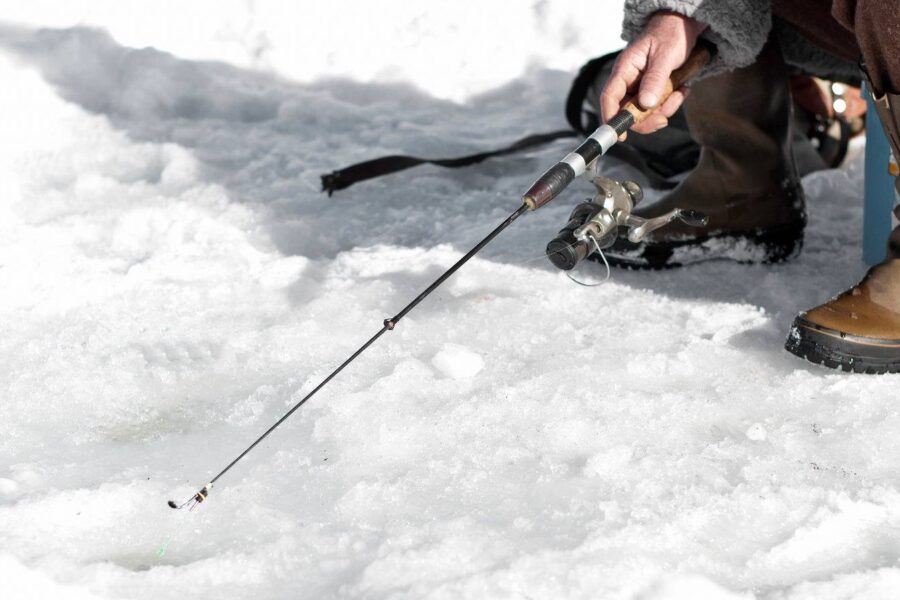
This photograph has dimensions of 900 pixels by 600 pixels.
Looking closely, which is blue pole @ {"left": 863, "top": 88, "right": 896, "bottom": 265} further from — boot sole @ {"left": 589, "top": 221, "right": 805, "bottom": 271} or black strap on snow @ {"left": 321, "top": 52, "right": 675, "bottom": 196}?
black strap on snow @ {"left": 321, "top": 52, "right": 675, "bottom": 196}

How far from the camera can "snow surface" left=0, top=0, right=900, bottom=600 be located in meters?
1.49

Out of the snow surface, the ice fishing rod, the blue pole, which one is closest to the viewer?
the snow surface

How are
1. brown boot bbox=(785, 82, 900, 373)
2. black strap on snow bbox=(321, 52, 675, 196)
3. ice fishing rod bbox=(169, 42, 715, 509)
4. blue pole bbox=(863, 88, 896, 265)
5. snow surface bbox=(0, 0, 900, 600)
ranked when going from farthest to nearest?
black strap on snow bbox=(321, 52, 675, 196) → blue pole bbox=(863, 88, 896, 265) → brown boot bbox=(785, 82, 900, 373) → ice fishing rod bbox=(169, 42, 715, 509) → snow surface bbox=(0, 0, 900, 600)

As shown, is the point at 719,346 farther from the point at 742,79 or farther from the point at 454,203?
the point at 454,203

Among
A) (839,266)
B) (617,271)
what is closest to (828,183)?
(839,266)

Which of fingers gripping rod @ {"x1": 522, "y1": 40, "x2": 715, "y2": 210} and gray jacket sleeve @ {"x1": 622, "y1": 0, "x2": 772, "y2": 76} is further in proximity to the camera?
gray jacket sleeve @ {"x1": 622, "y1": 0, "x2": 772, "y2": 76}

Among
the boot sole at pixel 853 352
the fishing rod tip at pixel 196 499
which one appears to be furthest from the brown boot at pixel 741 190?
the fishing rod tip at pixel 196 499

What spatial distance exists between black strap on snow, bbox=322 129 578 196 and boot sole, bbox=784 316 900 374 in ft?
4.65

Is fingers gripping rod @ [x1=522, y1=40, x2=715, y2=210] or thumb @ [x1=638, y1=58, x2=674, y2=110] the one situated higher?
thumb @ [x1=638, y1=58, x2=674, y2=110]

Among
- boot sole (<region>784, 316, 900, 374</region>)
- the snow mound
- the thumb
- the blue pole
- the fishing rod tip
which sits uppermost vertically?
the thumb

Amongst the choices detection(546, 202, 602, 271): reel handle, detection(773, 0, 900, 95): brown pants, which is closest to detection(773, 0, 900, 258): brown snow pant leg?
detection(773, 0, 900, 95): brown pants

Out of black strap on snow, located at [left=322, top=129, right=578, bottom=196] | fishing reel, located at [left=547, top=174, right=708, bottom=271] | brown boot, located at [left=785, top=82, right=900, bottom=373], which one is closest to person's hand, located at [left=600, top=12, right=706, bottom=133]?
fishing reel, located at [left=547, top=174, right=708, bottom=271]

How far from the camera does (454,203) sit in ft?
9.57

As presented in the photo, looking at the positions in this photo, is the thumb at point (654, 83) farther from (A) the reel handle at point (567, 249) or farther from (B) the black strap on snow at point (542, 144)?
(B) the black strap on snow at point (542, 144)
